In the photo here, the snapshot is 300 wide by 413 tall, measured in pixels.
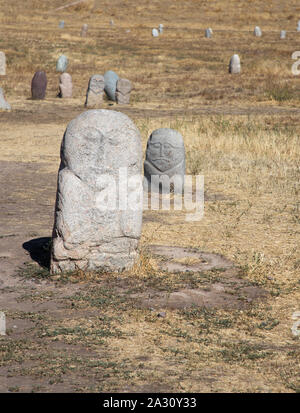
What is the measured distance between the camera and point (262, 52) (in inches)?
1462

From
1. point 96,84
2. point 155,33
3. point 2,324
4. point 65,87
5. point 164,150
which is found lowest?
point 2,324

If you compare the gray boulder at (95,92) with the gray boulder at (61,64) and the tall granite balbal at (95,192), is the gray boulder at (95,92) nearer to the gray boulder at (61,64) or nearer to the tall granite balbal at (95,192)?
the gray boulder at (61,64)

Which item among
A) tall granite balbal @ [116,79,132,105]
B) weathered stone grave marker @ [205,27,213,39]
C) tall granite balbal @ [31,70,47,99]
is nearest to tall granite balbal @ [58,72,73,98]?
tall granite balbal @ [31,70,47,99]

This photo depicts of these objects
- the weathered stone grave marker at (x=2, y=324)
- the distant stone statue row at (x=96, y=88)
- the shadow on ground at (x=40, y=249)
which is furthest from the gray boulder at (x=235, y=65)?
the weathered stone grave marker at (x=2, y=324)

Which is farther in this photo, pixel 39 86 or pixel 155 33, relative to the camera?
pixel 155 33

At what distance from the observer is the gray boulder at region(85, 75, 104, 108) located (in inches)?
915

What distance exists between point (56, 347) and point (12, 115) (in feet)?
53.3

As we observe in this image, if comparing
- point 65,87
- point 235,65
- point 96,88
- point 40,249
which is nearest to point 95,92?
point 96,88

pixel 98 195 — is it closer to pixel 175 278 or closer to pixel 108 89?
pixel 175 278

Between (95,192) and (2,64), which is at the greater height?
(2,64)

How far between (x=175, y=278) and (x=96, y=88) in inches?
651

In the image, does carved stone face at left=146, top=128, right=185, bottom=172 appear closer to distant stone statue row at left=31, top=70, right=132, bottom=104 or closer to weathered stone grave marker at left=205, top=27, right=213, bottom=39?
distant stone statue row at left=31, top=70, right=132, bottom=104

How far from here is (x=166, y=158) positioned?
39.0 ft
